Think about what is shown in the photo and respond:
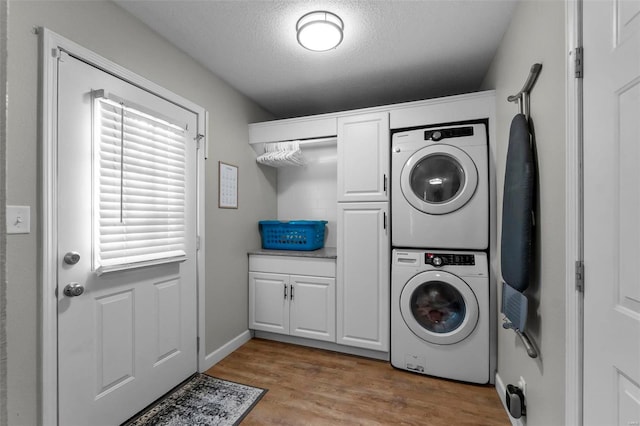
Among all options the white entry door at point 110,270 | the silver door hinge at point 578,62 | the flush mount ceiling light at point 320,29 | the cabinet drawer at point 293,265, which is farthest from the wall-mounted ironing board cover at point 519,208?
the white entry door at point 110,270

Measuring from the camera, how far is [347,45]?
6.76 ft

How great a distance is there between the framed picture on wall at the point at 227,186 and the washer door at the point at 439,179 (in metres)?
1.50

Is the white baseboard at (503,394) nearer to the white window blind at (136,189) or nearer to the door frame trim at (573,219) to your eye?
the door frame trim at (573,219)

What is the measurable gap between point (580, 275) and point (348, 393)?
161cm

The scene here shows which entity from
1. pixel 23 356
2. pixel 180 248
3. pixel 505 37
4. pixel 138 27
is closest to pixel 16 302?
pixel 23 356

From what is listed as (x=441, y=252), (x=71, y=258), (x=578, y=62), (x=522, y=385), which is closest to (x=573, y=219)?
(x=578, y=62)

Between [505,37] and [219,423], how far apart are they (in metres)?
3.04

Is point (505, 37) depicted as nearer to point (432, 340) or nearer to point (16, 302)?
point (432, 340)

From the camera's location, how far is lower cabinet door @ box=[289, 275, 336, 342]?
2585 mm

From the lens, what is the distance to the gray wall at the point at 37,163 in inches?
48.6

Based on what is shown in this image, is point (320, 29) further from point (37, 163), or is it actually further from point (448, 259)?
point (448, 259)

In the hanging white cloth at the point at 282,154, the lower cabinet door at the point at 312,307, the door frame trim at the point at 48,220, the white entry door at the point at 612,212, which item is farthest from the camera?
the hanging white cloth at the point at 282,154

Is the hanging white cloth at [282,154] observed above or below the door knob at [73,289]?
above

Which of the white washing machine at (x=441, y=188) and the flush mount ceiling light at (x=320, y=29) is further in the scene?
the white washing machine at (x=441, y=188)
